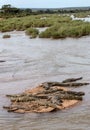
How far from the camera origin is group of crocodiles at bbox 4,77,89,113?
1230 centimetres

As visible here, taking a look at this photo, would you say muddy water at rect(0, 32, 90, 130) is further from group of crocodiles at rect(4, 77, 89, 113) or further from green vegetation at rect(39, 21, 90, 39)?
green vegetation at rect(39, 21, 90, 39)

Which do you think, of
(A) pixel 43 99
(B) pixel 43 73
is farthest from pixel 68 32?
(A) pixel 43 99

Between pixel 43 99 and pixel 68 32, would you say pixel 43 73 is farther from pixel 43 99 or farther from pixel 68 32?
pixel 68 32

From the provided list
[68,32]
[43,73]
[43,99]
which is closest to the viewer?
[43,99]

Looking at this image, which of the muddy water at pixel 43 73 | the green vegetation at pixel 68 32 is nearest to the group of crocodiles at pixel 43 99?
the muddy water at pixel 43 73

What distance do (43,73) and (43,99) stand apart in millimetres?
6374

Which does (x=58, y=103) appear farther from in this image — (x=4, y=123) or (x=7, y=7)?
(x=7, y=7)

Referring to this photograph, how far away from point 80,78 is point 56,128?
682 centimetres

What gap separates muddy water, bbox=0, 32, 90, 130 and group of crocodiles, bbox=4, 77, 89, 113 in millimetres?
308

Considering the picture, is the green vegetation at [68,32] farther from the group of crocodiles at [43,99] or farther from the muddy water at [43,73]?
the group of crocodiles at [43,99]

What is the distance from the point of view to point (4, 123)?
11.2m

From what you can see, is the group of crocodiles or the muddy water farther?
the group of crocodiles

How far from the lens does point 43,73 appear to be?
63.9ft

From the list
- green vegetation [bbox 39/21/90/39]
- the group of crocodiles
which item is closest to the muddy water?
the group of crocodiles
